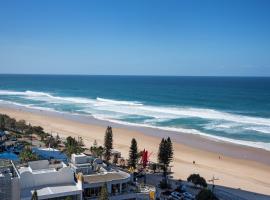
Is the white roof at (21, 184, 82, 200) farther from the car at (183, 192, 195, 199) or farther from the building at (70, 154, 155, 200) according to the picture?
the car at (183, 192, 195, 199)

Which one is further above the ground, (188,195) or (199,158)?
(199,158)

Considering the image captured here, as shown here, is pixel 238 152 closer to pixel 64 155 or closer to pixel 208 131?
pixel 208 131

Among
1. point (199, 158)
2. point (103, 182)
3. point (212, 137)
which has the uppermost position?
point (212, 137)

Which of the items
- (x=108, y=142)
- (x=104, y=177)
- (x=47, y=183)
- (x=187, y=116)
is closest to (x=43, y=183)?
(x=47, y=183)

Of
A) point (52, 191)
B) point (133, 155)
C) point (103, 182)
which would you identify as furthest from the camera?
point (133, 155)

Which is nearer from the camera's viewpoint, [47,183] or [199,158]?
[47,183]

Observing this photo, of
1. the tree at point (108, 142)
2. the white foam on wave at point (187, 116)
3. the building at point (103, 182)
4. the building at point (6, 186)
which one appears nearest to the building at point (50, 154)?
the tree at point (108, 142)

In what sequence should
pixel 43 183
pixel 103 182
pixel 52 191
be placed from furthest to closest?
1. pixel 103 182
2. pixel 43 183
3. pixel 52 191

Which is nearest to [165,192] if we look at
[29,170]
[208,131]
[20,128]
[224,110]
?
[29,170]

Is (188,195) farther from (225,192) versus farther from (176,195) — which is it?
(225,192)
